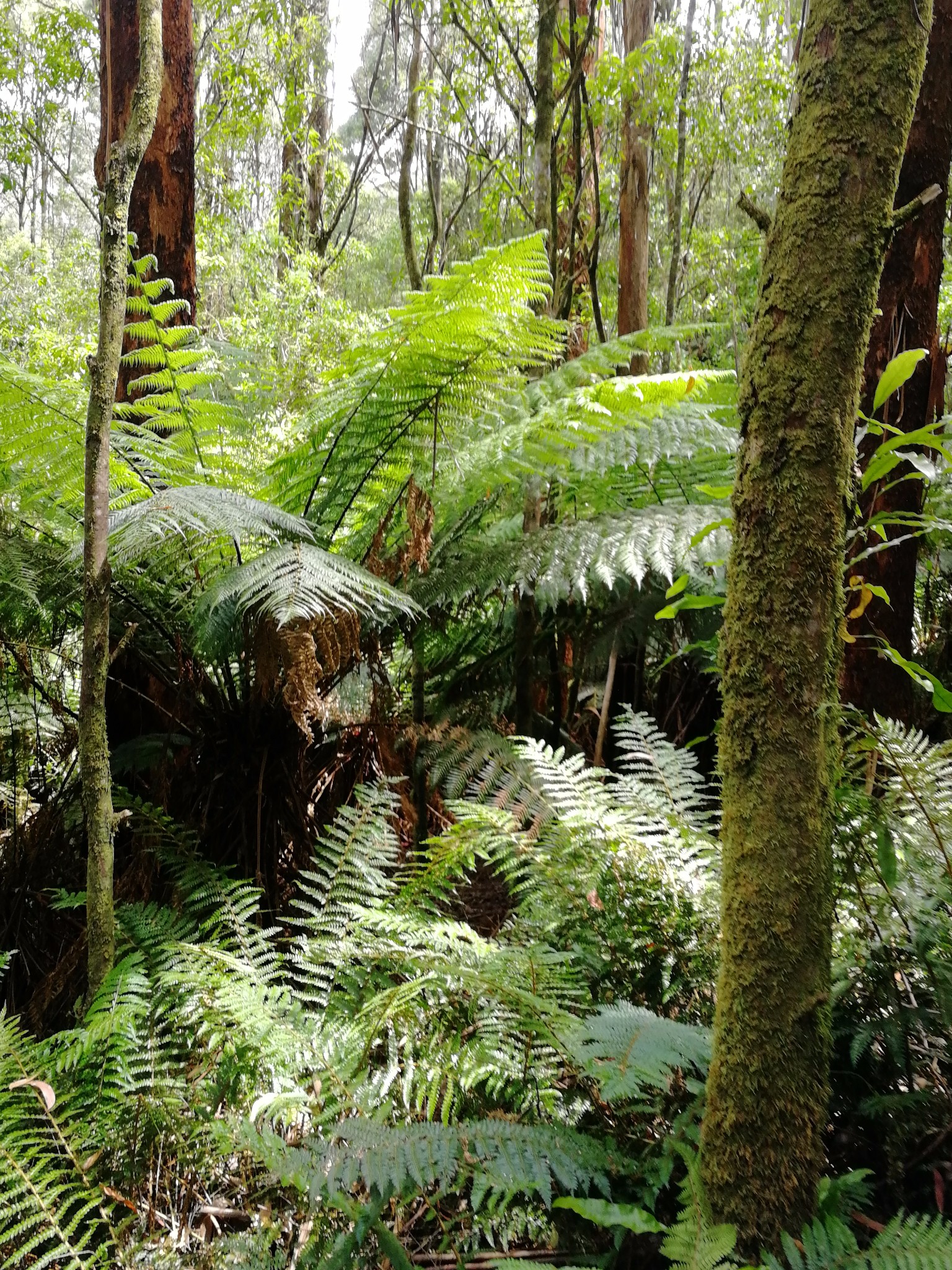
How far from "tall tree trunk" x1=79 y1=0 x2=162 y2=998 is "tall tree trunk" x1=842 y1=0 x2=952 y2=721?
189 centimetres

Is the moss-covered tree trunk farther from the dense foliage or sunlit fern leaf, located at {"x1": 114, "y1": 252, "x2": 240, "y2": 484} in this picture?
sunlit fern leaf, located at {"x1": 114, "y1": 252, "x2": 240, "y2": 484}

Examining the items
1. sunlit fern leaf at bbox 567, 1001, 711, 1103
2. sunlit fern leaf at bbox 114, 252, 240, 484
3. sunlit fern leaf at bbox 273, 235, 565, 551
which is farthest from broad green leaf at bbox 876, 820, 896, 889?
sunlit fern leaf at bbox 114, 252, 240, 484

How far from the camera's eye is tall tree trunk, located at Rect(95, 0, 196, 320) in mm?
3193

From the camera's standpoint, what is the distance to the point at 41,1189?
1.12 meters

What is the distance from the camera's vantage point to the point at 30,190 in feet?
86.8

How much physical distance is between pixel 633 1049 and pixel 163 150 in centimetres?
352

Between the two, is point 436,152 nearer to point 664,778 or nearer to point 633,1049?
point 664,778

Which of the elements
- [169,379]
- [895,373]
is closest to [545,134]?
[169,379]

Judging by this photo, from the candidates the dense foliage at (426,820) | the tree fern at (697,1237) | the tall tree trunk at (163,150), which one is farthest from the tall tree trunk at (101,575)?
the tall tree trunk at (163,150)

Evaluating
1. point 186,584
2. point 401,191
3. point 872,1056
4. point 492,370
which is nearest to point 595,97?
point 401,191

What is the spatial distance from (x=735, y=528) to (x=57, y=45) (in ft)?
30.8

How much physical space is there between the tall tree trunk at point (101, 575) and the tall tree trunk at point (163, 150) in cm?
166

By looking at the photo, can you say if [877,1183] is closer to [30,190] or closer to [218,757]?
[218,757]

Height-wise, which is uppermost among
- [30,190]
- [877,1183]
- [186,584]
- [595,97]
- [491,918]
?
[30,190]
